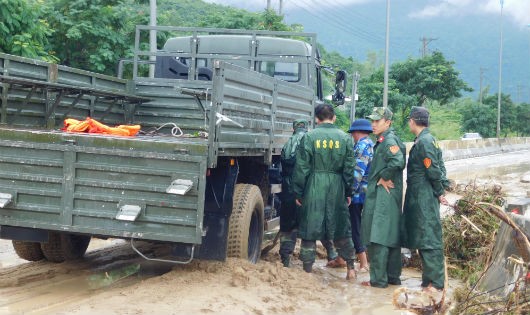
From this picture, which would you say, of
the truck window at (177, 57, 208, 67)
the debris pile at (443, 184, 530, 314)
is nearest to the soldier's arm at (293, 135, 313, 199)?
the debris pile at (443, 184, 530, 314)

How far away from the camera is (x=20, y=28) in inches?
507

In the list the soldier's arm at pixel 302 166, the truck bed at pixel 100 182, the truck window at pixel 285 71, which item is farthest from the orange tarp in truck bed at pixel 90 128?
the truck window at pixel 285 71

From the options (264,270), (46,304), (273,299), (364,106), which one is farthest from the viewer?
(364,106)

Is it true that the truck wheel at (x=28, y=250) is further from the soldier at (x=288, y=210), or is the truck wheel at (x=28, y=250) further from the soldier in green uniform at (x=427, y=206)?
the soldier in green uniform at (x=427, y=206)

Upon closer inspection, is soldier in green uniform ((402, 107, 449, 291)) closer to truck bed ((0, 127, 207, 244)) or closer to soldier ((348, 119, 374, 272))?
soldier ((348, 119, 374, 272))

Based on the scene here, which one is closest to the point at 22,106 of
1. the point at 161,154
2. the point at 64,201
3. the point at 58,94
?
the point at 58,94

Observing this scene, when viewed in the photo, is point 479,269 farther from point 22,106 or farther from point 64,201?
point 22,106

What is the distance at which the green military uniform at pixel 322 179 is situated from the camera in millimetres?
7387

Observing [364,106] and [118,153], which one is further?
[364,106]

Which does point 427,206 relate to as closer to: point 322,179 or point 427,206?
point 427,206

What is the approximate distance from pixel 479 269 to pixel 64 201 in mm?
4071

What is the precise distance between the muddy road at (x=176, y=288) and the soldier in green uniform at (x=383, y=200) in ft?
1.18

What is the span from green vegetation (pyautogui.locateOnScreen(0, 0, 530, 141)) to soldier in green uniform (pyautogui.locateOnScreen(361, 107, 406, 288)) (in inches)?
115

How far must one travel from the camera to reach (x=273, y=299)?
19.8 ft
